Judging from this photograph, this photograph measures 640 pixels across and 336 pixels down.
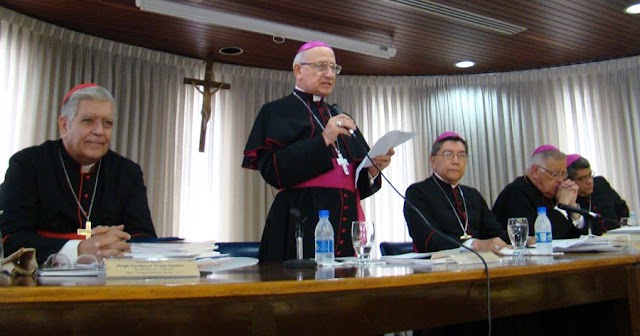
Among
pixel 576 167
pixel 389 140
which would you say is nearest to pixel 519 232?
pixel 389 140

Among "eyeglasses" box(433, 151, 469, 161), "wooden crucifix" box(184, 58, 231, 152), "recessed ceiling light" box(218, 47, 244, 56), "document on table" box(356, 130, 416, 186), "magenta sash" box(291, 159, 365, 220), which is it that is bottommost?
"magenta sash" box(291, 159, 365, 220)

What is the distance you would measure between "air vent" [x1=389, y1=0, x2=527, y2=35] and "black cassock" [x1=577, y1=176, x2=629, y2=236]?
159cm

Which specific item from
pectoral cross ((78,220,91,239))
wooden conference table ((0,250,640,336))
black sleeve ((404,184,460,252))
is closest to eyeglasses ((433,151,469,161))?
black sleeve ((404,184,460,252))

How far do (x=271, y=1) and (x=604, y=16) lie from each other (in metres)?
3.00

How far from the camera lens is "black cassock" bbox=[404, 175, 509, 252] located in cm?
287

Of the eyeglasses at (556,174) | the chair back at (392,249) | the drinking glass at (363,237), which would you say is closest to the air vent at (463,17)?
the eyeglasses at (556,174)

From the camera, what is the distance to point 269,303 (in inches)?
36.5

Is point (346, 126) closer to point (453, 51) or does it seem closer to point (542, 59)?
point (453, 51)

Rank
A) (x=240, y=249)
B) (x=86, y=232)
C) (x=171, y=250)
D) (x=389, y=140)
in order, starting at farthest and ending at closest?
(x=240, y=249)
(x=389, y=140)
(x=86, y=232)
(x=171, y=250)

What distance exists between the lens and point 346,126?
2020 millimetres

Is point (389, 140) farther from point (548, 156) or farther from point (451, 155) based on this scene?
point (548, 156)

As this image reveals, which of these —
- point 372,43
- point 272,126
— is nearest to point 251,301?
point 272,126

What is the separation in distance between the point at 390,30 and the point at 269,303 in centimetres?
462

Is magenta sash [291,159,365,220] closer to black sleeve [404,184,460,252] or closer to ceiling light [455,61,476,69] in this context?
black sleeve [404,184,460,252]
